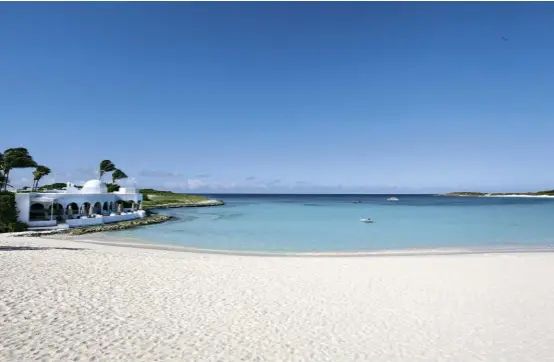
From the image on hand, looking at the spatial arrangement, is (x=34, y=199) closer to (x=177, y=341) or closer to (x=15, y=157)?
(x=15, y=157)

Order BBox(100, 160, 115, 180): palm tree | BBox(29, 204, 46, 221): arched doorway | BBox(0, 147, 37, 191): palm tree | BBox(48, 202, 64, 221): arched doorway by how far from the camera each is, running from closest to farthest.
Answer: BBox(48, 202, 64, 221): arched doorway < BBox(29, 204, 46, 221): arched doorway < BBox(0, 147, 37, 191): palm tree < BBox(100, 160, 115, 180): palm tree

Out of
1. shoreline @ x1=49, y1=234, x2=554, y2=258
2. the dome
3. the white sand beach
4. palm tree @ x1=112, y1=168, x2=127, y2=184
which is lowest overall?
shoreline @ x1=49, y1=234, x2=554, y2=258

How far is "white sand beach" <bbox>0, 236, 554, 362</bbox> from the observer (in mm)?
6823

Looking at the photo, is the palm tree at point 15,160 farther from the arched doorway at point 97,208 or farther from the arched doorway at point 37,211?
the arched doorway at point 97,208

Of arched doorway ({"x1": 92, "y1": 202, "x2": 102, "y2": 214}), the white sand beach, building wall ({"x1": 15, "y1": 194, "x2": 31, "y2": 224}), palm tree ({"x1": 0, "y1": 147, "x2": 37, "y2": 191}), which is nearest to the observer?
the white sand beach

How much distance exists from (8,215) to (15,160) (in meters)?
17.4

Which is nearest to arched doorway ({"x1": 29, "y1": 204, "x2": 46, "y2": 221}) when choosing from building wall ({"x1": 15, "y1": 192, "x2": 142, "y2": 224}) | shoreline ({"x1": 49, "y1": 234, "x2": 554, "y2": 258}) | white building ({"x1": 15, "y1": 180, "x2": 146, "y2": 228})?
white building ({"x1": 15, "y1": 180, "x2": 146, "y2": 228})

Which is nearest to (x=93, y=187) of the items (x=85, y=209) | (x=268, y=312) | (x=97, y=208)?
(x=97, y=208)

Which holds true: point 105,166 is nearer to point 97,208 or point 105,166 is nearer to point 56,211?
point 97,208

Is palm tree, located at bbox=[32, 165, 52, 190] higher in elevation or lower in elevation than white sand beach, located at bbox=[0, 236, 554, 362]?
higher

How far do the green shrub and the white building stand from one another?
95cm

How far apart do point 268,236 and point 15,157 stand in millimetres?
33828

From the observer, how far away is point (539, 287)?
491 inches

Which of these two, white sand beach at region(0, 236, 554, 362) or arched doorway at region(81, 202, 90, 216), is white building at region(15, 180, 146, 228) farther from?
white sand beach at region(0, 236, 554, 362)
